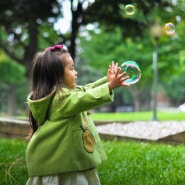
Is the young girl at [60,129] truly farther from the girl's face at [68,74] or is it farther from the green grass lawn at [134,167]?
the green grass lawn at [134,167]

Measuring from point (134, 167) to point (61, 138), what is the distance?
1.74 m

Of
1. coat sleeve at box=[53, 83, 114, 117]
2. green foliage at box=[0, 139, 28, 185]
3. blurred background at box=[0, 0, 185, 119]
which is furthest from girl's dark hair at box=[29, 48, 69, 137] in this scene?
blurred background at box=[0, 0, 185, 119]

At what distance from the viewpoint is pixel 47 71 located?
9.36 feet

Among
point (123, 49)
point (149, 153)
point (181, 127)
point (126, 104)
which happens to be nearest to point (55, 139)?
point (149, 153)

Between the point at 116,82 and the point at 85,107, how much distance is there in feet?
0.87

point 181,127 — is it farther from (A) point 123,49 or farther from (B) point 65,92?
(A) point 123,49

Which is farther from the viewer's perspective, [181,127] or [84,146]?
[181,127]

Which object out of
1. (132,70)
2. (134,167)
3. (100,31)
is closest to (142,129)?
(134,167)

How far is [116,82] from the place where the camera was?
2.60 metres

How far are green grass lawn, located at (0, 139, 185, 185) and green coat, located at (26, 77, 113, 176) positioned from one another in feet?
3.55

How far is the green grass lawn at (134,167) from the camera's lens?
378 centimetres

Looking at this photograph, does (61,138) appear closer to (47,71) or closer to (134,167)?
(47,71)

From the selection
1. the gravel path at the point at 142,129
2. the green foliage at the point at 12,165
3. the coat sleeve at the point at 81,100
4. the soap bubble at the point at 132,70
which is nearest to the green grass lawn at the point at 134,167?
the green foliage at the point at 12,165

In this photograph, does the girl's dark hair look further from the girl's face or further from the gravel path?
the gravel path
